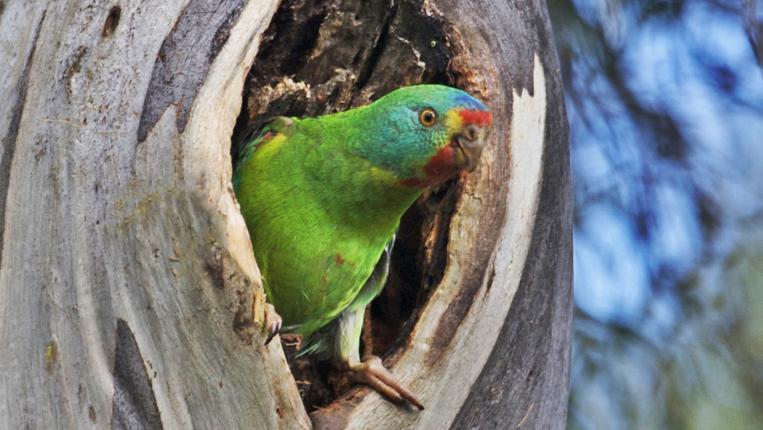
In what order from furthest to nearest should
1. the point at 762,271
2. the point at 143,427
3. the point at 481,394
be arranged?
the point at 762,271 < the point at 481,394 < the point at 143,427

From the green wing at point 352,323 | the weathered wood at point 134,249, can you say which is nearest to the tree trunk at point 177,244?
the weathered wood at point 134,249

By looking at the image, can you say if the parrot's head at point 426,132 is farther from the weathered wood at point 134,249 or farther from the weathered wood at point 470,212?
the weathered wood at point 134,249

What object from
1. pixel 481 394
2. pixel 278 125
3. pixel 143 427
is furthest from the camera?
pixel 278 125

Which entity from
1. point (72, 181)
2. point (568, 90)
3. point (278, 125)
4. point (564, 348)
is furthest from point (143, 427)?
point (568, 90)

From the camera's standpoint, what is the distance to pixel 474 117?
2.44m

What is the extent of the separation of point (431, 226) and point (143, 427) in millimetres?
950

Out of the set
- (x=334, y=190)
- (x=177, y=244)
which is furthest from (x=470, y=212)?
(x=177, y=244)

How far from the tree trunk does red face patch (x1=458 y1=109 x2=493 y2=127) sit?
0.43 ft

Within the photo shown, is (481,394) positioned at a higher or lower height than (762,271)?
higher

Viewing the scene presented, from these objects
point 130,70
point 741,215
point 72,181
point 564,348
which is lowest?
point 741,215

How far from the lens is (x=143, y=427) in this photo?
85.0 inches

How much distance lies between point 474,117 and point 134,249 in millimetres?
893

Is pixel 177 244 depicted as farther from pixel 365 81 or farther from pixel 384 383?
pixel 365 81

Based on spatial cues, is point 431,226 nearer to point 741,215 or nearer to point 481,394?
point 481,394
